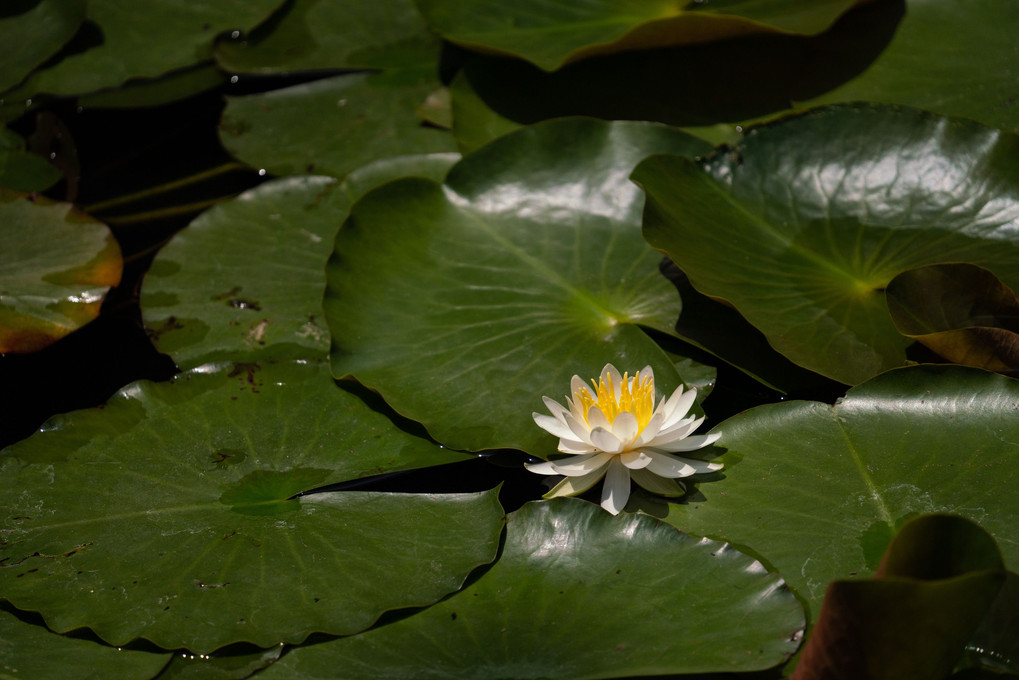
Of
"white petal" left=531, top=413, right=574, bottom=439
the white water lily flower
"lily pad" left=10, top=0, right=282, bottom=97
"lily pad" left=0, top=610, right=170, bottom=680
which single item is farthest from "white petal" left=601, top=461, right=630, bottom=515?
"lily pad" left=10, top=0, right=282, bottom=97

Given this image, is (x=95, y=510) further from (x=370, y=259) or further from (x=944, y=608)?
(x=944, y=608)

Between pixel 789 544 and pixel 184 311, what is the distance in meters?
1.51

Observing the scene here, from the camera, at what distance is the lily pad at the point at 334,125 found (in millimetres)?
2471

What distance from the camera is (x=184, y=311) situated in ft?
6.47

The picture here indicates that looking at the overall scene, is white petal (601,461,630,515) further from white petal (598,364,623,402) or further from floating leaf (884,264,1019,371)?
floating leaf (884,264,1019,371)

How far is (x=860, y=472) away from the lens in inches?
53.8

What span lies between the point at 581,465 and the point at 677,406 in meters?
0.21

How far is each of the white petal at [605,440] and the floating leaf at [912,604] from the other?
454mm

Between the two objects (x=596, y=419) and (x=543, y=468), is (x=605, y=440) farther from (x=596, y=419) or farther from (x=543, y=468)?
(x=543, y=468)

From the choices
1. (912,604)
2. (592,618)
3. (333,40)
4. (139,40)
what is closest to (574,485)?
(592,618)

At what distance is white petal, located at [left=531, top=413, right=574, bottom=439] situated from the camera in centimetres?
141

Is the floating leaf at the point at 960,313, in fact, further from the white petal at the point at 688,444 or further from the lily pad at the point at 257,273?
the lily pad at the point at 257,273

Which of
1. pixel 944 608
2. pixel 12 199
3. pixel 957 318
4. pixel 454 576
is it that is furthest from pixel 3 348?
pixel 957 318

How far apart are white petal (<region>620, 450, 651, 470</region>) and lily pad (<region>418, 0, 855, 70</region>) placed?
4.09ft
